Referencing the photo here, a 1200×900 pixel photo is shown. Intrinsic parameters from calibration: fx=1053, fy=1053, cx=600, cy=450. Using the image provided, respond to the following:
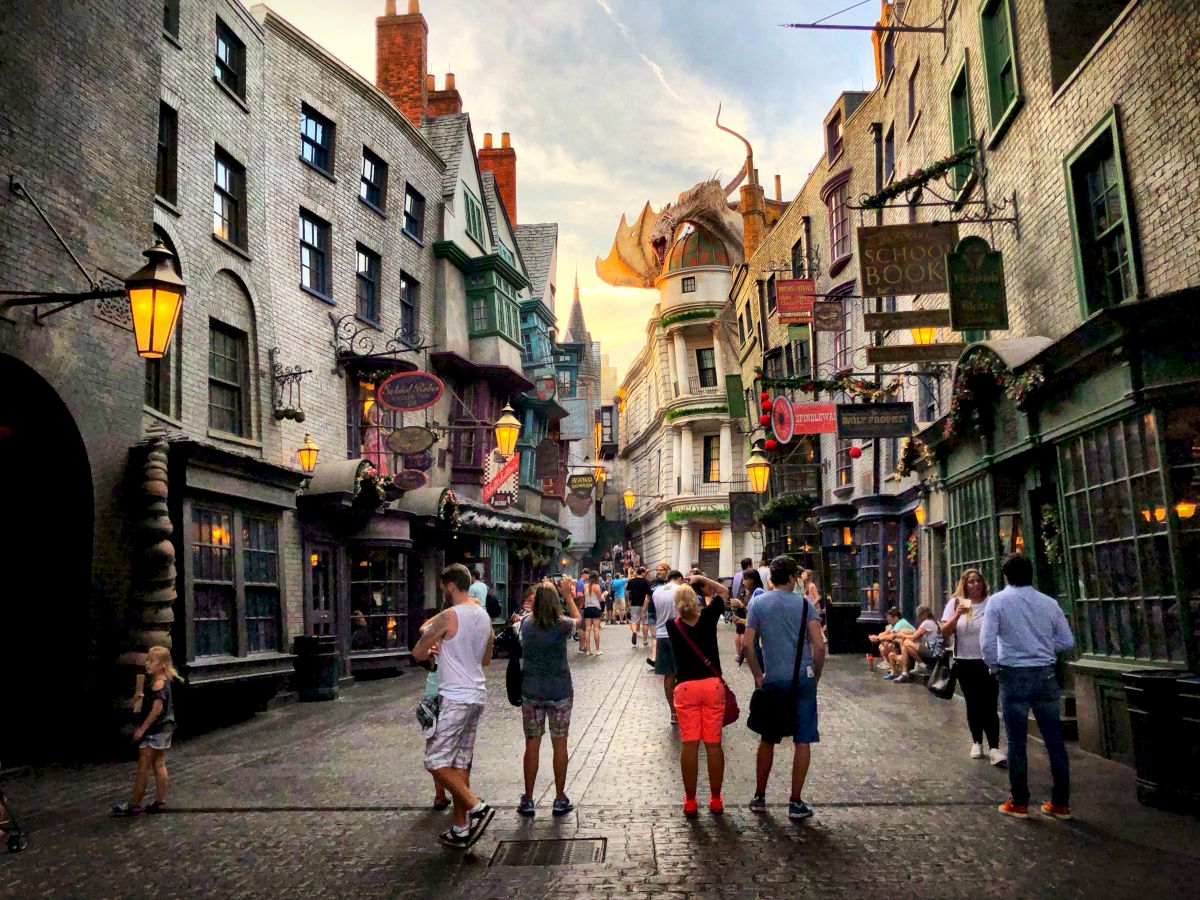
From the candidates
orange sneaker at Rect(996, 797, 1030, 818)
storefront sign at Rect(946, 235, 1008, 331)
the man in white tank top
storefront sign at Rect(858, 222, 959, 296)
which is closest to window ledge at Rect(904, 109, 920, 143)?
storefront sign at Rect(858, 222, 959, 296)

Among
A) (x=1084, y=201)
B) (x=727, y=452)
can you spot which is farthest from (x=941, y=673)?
(x=727, y=452)

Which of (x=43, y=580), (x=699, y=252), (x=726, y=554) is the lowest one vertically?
(x=43, y=580)

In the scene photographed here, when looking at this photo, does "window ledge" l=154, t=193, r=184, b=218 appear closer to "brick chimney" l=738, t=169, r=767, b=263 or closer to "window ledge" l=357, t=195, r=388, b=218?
"window ledge" l=357, t=195, r=388, b=218

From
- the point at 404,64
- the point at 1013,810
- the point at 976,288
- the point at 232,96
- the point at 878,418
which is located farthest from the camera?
the point at 404,64

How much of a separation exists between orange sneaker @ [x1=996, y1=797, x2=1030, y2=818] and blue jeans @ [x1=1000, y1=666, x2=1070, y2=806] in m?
0.03

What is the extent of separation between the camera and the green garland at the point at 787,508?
32031mm

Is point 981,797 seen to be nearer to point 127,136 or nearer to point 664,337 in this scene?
point 127,136

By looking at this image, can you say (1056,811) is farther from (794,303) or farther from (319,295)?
(794,303)

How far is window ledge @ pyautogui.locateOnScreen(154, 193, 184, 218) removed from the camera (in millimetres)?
14617

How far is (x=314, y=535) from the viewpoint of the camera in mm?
18859

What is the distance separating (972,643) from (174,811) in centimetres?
717

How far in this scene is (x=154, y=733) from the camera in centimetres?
846

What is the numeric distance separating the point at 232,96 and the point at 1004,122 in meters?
11.9

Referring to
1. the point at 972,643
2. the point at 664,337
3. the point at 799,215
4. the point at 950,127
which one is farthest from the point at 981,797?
the point at 664,337
